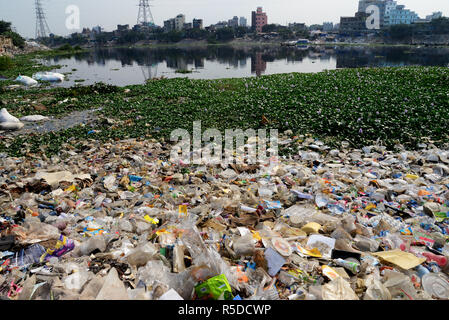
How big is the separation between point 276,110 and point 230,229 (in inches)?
250

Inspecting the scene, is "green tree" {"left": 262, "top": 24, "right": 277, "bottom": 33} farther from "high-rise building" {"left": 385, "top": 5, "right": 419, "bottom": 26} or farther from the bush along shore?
the bush along shore

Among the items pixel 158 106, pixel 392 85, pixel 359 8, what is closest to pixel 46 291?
pixel 158 106

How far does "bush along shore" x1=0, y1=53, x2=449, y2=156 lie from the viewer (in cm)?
707

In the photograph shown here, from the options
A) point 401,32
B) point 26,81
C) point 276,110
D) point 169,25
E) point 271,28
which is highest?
point 169,25

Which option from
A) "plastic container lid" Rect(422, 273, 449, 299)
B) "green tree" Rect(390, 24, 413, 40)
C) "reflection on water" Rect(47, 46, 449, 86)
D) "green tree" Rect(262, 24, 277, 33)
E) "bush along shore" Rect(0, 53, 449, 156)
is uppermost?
"green tree" Rect(262, 24, 277, 33)

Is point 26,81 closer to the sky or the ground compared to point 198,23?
closer to the ground

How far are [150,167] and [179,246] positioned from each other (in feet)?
10.3

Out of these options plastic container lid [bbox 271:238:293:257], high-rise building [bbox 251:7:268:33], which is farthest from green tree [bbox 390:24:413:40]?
plastic container lid [bbox 271:238:293:257]

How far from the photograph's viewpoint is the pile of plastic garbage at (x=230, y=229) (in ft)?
7.83

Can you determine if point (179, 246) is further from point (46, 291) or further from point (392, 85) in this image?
point (392, 85)

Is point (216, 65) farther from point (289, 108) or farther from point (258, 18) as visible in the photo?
point (258, 18)

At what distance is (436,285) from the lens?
2.46m

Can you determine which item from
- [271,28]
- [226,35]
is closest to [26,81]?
[226,35]

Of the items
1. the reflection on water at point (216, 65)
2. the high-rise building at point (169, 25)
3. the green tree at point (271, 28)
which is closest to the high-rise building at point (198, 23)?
the high-rise building at point (169, 25)
